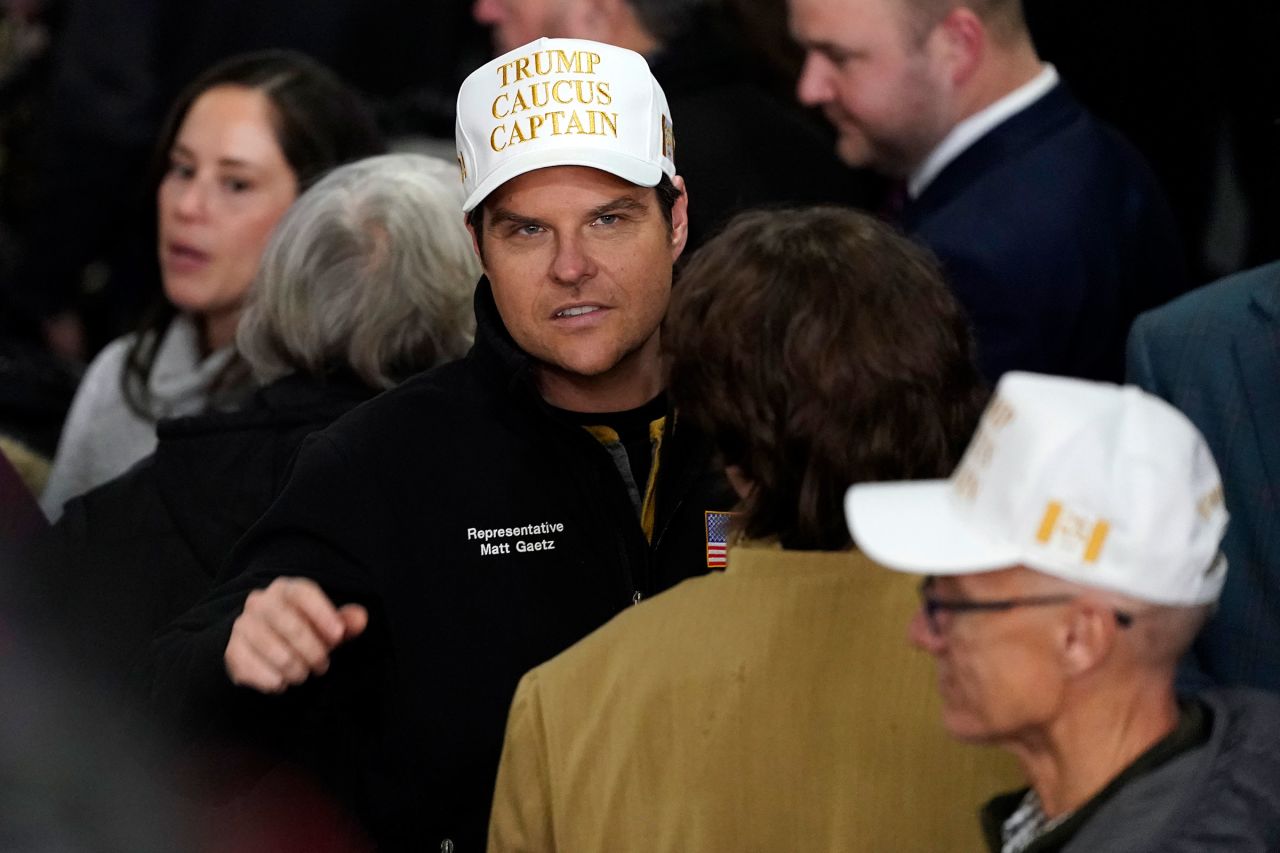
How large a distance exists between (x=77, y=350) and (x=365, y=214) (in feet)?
9.31

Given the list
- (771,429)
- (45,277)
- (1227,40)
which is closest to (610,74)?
(771,429)

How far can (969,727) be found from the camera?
2162mm

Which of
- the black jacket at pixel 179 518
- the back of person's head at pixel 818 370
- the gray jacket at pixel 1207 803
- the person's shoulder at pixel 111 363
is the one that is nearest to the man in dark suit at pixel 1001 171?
the black jacket at pixel 179 518

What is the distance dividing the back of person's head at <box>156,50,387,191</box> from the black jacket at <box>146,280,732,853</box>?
1734 mm

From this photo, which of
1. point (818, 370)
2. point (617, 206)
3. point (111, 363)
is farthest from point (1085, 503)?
point (111, 363)

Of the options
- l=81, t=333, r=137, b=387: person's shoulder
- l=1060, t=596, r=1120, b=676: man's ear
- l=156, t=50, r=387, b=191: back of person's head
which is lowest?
l=1060, t=596, r=1120, b=676: man's ear

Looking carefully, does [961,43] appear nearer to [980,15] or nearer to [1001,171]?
[980,15]

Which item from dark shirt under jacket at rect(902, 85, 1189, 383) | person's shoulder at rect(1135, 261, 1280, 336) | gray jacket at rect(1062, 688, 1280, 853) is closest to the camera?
gray jacket at rect(1062, 688, 1280, 853)

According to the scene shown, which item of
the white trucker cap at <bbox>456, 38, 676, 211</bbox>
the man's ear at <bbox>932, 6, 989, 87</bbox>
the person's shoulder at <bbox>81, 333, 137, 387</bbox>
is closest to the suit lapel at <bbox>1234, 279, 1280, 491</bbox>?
the white trucker cap at <bbox>456, 38, 676, 211</bbox>

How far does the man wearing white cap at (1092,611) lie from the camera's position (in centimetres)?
203

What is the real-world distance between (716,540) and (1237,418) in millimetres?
831

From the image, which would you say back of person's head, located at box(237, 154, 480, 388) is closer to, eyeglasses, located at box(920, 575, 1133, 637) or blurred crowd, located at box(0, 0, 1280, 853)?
blurred crowd, located at box(0, 0, 1280, 853)

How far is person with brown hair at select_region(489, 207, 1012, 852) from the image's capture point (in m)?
2.42

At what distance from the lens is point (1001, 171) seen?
4316 mm
